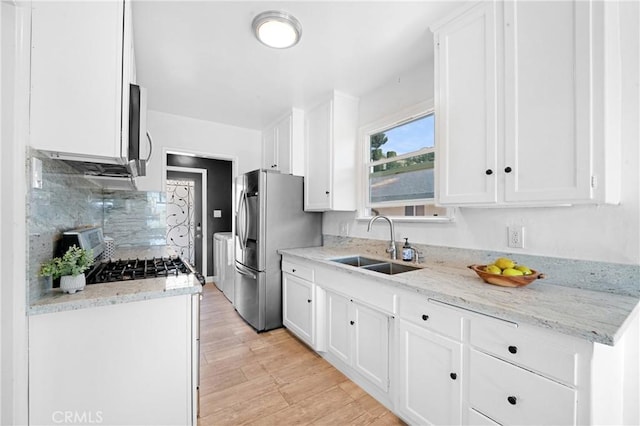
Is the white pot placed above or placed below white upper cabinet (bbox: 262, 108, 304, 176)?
below

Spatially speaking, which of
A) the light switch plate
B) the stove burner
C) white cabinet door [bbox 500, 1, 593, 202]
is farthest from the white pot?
white cabinet door [bbox 500, 1, 593, 202]

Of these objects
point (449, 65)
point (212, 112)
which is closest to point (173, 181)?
point (212, 112)

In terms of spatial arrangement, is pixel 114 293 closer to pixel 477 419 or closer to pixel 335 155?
pixel 477 419

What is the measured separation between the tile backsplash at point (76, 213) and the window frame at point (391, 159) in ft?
6.62

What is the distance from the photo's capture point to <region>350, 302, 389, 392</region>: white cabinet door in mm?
1760

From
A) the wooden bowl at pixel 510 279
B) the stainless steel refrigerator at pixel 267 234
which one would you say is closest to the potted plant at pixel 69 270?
the stainless steel refrigerator at pixel 267 234

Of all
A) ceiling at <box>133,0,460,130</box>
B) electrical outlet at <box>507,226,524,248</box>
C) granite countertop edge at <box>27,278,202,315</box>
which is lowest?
granite countertop edge at <box>27,278,202,315</box>

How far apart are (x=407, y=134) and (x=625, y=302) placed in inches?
69.4

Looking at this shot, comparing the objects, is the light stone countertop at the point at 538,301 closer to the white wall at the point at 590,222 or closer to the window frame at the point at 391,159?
the white wall at the point at 590,222

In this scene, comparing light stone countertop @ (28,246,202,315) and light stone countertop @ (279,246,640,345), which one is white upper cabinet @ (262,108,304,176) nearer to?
light stone countertop @ (279,246,640,345)

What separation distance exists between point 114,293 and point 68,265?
22 cm

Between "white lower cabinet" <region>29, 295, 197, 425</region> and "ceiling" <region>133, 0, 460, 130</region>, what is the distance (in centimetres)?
174

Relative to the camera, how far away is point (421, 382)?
1481 millimetres

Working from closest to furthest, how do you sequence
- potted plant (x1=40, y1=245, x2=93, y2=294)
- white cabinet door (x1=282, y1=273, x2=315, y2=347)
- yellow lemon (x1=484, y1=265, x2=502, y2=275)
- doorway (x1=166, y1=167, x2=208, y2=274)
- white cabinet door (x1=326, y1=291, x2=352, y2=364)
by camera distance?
potted plant (x1=40, y1=245, x2=93, y2=294), yellow lemon (x1=484, y1=265, x2=502, y2=275), white cabinet door (x1=326, y1=291, x2=352, y2=364), white cabinet door (x1=282, y1=273, x2=315, y2=347), doorway (x1=166, y1=167, x2=208, y2=274)
